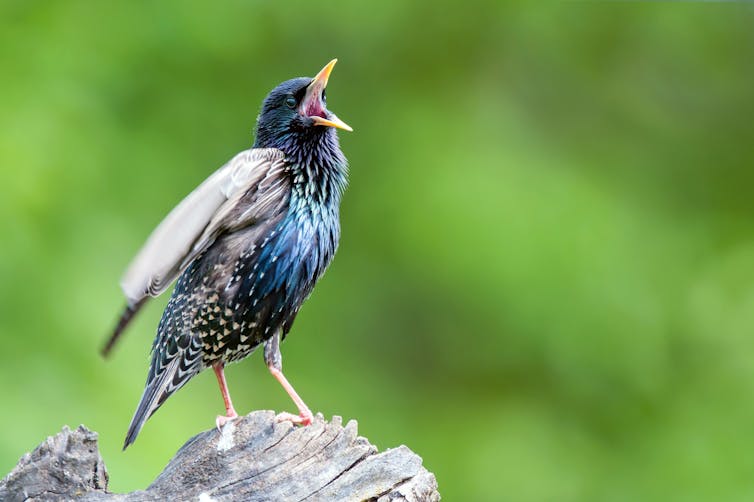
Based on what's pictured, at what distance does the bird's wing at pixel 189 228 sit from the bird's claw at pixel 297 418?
0.54 meters

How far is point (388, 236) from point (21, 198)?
241 cm

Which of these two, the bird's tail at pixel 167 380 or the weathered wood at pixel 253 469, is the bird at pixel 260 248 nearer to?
the bird's tail at pixel 167 380

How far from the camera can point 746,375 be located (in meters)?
7.71

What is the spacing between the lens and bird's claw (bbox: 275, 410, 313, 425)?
13.0 ft

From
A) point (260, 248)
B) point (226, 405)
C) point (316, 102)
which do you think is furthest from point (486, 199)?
point (226, 405)

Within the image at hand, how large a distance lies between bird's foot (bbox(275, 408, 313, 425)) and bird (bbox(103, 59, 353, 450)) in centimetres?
1

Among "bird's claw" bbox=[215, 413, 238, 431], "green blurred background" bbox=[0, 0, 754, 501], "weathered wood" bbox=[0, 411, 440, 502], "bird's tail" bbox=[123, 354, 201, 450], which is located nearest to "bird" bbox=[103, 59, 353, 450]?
"bird's tail" bbox=[123, 354, 201, 450]

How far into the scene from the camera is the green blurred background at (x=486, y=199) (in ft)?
23.8

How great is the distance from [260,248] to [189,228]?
425mm

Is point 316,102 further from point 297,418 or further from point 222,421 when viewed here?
point 222,421

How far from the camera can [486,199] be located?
743 cm

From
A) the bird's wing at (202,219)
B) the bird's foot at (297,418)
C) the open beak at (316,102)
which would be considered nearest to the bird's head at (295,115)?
the open beak at (316,102)

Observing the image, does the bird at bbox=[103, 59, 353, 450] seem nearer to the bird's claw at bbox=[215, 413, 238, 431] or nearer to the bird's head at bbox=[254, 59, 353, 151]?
the bird's head at bbox=[254, 59, 353, 151]

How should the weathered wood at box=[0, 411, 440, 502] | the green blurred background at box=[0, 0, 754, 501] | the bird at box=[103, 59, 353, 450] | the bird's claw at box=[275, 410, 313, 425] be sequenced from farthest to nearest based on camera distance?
the green blurred background at box=[0, 0, 754, 501] < the bird at box=[103, 59, 353, 450] < the bird's claw at box=[275, 410, 313, 425] < the weathered wood at box=[0, 411, 440, 502]
